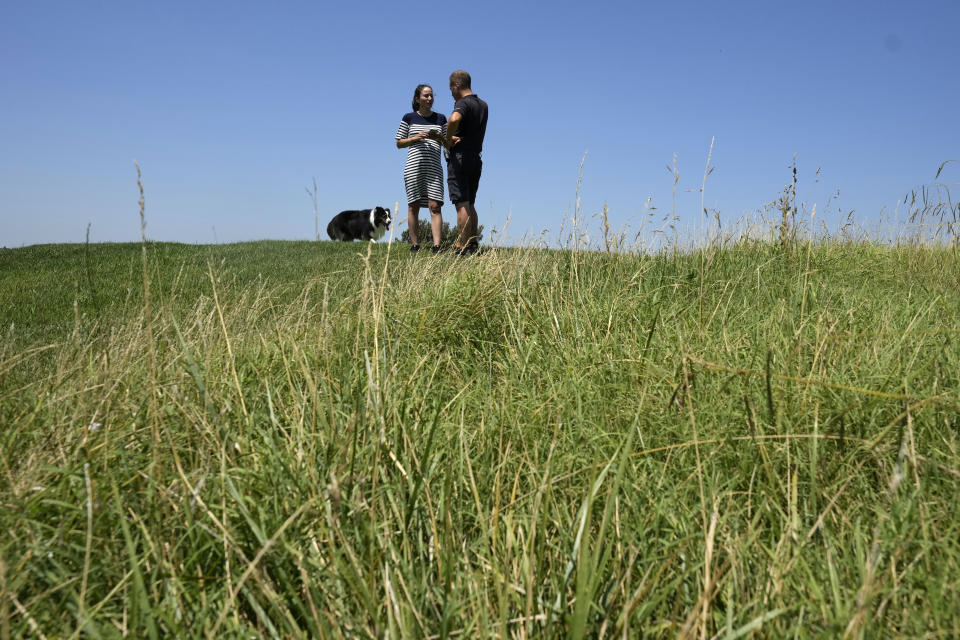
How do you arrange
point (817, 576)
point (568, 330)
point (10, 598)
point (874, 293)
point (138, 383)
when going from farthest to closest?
point (874, 293) < point (568, 330) < point (138, 383) < point (817, 576) < point (10, 598)

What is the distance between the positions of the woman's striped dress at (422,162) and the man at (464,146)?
3.40ft

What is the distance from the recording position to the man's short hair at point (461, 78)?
7035 millimetres

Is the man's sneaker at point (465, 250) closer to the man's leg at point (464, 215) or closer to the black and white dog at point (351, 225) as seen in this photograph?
the man's leg at point (464, 215)

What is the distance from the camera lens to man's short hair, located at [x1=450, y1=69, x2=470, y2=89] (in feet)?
23.1

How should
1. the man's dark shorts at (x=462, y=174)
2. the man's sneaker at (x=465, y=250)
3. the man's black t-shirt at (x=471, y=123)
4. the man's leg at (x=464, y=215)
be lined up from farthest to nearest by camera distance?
the man's leg at (x=464, y=215), the man's dark shorts at (x=462, y=174), the man's black t-shirt at (x=471, y=123), the man's sneaker at (x=465, y=250)

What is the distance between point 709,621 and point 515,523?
1.55 ft

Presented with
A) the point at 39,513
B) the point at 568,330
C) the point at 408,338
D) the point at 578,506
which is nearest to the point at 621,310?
Answer: the point at 568,330

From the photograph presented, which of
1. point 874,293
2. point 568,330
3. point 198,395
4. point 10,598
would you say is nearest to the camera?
point 10,598

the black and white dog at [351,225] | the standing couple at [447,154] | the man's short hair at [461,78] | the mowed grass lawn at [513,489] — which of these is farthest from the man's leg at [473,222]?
the black and white dog at [351,225]

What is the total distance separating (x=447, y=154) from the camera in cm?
735

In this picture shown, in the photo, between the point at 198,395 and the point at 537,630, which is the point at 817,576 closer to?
the point at 537,630

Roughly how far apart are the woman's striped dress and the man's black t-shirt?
107 cm

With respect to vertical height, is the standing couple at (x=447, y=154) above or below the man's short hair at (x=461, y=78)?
below

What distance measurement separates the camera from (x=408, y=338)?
9.04 ft
